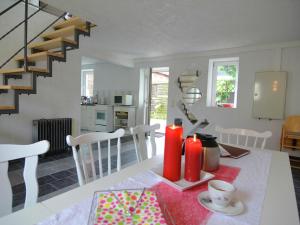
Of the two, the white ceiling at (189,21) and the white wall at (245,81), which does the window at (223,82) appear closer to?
the white wall at (245,81)

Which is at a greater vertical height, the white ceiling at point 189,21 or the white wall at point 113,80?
the white ceiling at point 189,21

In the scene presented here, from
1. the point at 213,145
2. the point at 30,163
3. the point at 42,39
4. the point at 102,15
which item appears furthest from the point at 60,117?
the point at 213,145

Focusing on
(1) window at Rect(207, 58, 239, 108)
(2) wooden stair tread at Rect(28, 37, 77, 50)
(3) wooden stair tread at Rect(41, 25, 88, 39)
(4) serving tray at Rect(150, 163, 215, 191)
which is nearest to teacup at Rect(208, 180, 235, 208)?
(4) serving tray at Rect(150, 163, 215, 191)

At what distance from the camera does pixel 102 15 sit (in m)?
2.61

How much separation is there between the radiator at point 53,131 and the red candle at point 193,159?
3013 millimetres

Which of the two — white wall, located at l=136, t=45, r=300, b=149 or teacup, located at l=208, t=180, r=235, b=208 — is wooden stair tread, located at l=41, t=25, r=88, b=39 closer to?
teacup, located at l=208, t=180, r=235, b=208

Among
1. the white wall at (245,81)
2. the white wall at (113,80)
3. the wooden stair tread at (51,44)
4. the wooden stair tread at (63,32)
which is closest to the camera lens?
the wooden stair tread at (51,44)

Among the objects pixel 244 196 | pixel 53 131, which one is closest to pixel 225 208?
pixel 244 196

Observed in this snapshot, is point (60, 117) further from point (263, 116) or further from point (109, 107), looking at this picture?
point (263, 116)

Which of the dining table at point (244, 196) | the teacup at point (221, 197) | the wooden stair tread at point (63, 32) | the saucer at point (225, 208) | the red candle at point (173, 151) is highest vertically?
the wooden stair tread at point (63, 32)

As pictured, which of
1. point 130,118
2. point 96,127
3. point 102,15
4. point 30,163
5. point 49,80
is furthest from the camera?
point 96,127

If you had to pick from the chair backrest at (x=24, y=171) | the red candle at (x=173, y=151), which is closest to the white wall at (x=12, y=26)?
the chair backrest at (x=24, y=171)

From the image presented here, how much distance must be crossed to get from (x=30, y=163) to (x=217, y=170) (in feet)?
3.08

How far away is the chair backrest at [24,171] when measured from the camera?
30.4 inches
